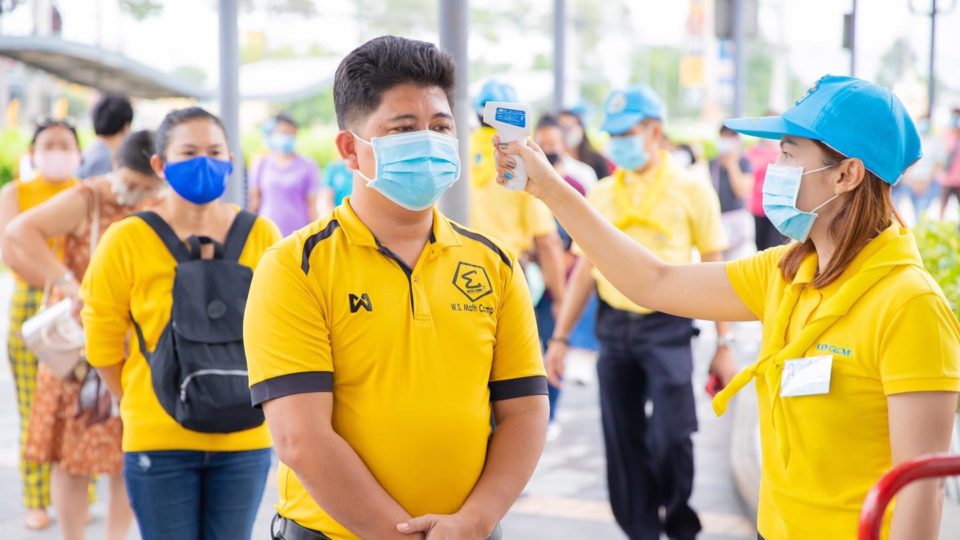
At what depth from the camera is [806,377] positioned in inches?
98.6

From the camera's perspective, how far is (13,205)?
5.63m

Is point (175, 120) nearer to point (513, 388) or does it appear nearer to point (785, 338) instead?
point (513, 388)

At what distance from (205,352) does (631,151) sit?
2609mm

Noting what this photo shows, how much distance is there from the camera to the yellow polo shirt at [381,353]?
2443mm

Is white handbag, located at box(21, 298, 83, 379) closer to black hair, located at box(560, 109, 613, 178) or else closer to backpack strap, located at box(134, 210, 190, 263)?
backpack strap, located at box(134, 210, 190, 263)

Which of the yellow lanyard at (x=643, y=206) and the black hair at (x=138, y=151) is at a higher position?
the black hair at (x=138, y=151)

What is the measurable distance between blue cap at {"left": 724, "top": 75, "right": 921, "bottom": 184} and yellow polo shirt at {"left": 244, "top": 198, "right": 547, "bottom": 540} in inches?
33.0

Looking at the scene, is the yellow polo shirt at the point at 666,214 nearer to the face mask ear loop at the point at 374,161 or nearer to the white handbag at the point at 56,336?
the white handbag at the point at 56,336

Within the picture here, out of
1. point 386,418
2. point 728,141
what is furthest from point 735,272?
point 728,141

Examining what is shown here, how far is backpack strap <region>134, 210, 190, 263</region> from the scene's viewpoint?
3588mm

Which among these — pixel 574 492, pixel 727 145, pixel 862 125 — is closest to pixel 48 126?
pixel 574 492

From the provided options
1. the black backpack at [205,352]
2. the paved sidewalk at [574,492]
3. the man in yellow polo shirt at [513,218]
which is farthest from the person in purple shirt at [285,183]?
the black backpack at [205,352]

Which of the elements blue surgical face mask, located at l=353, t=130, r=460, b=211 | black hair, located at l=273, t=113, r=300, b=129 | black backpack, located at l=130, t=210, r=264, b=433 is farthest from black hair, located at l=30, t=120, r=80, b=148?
black hair, located at l=273, t=113, r=300, b=129

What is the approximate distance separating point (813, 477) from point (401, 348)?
36.9 inches
